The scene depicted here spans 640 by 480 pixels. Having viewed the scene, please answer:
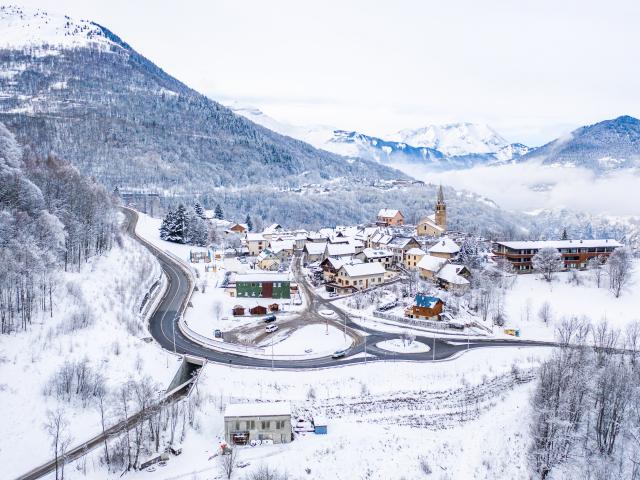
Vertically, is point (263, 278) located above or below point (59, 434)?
above

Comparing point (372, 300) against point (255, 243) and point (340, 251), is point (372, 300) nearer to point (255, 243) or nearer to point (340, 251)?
point (340, 251)

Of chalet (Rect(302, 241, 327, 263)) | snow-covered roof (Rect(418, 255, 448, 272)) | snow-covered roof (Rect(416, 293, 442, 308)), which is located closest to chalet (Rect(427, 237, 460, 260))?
snow-covered roof (Rect(418, 255, 448, 272))

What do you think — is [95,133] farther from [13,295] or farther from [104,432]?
[104,432]

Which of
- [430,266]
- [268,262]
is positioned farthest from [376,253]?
[268,262]

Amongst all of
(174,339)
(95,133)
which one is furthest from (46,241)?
(95,133)

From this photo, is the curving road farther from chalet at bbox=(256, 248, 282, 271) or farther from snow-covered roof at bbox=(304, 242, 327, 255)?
snow-covered roof at bbox=(304, 242, 327, 255)

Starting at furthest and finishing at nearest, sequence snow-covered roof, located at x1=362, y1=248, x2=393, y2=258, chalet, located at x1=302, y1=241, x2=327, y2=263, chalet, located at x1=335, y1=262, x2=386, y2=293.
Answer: chalet, located at x1=302, y1=241, x2=327, y2=263 → snow-covered roof, located at x1=362, y1=248, x2=393, y2=258 → chalet, located at x1=335, y1=262, x2=386, y2=293

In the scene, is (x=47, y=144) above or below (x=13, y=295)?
above
